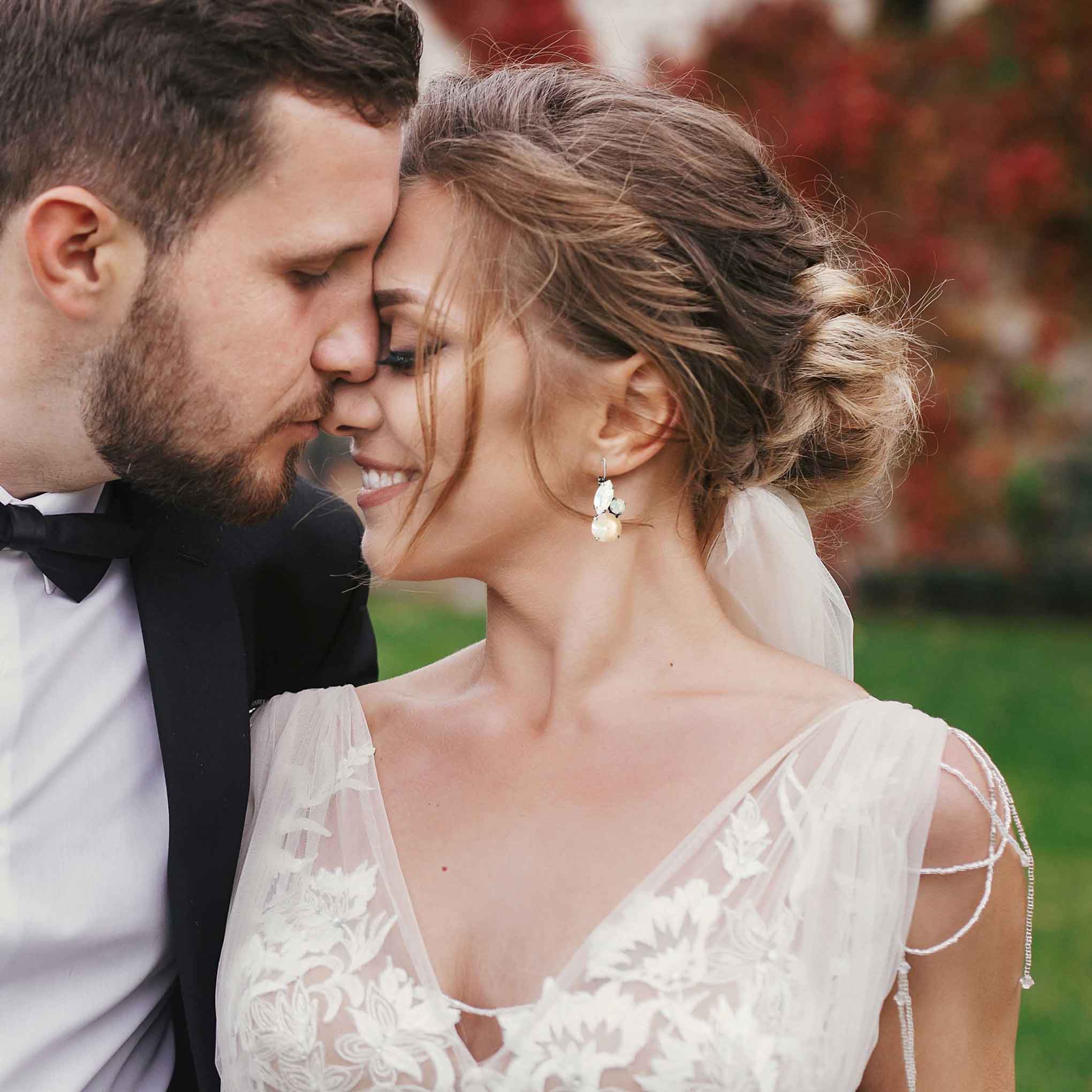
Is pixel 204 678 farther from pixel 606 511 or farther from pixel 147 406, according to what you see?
pixel 606 511

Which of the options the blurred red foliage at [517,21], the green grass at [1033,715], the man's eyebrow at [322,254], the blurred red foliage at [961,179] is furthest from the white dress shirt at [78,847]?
the blurred red foliage at [517,21]

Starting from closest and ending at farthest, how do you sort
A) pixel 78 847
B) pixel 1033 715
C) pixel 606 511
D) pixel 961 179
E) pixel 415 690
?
1. pixel 78 847
2. pixel 606 511
3. pixel 415 690
4. pixel 1033 715
5. pixel 961 179

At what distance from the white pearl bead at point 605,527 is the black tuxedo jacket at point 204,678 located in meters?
0.69

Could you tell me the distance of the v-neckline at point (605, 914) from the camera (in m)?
2.25

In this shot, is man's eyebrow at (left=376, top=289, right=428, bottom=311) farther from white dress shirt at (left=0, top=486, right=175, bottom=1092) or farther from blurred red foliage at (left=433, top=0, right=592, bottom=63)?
blurred red foliage at (left=433, top=0, right=592, bottom=63)

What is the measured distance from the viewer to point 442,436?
2527mm

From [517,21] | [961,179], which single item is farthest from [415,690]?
[961,179]

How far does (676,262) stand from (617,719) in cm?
84

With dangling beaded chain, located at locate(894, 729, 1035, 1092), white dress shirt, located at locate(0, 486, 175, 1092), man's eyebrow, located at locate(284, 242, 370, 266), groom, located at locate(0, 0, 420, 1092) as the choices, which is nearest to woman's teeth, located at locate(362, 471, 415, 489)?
groom, located at locate(0, 0, 420, 1092)

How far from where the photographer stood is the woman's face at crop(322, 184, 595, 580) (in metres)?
2.52

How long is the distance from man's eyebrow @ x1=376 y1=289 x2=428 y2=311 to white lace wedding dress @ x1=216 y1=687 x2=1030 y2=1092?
3.26 feet

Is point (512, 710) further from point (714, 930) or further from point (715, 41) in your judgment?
point (715, 41)

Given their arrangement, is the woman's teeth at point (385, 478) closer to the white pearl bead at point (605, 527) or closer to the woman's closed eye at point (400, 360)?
the woman's closed eye at point (400, 360)

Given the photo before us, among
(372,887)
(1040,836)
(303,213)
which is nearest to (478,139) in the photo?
(303,213)
